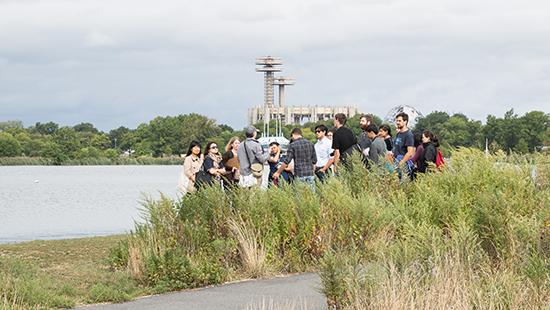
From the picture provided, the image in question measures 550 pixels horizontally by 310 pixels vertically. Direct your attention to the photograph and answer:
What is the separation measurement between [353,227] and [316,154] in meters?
6.83

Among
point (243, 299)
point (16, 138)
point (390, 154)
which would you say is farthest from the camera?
point (16, 138)

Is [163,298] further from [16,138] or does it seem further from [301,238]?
[16,138]

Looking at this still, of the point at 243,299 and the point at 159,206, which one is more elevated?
the point at 159,206

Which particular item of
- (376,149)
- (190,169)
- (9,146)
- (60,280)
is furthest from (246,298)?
(9,146)

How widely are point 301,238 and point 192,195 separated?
1724mm

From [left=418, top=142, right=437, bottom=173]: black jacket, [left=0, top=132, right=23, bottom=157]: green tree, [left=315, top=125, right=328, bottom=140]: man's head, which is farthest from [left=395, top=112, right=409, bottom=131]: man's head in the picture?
[left=0, top=132, right=23, bottom=157]: green tree

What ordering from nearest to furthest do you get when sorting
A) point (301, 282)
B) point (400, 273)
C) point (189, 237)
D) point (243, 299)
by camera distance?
1. point (400, 273)
2. point (243, 299)
3. point (301, 282)
4. point (189, 237)

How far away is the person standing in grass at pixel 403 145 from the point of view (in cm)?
1968

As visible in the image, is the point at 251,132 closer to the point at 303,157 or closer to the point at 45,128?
the point at 303,157

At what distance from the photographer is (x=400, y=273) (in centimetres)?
1080

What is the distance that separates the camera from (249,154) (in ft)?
70.4

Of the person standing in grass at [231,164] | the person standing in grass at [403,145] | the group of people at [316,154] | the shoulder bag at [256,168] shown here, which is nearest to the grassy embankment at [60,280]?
the group of people at [316,154]

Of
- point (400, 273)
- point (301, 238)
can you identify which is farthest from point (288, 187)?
point (400, 273)

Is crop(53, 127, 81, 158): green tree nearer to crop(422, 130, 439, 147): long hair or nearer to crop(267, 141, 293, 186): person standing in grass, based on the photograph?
crop(267, 141, 293, 186): person standing in grass
